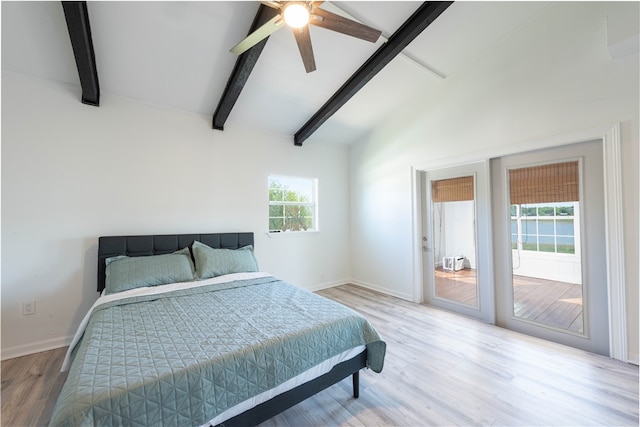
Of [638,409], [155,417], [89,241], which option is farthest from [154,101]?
[638,409]

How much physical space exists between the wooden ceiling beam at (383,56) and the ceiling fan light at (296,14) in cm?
142

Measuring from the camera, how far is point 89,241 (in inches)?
112

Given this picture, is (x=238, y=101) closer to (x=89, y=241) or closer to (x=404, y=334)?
(x=89, y=241)

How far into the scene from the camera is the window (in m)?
4.29

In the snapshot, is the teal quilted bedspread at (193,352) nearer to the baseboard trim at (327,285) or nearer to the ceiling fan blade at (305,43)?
the ceiling fan blade at (305,43)

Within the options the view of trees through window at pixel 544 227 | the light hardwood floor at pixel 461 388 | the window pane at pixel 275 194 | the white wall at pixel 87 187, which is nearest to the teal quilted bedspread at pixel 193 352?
the light hardwood floor at pixel 461 388

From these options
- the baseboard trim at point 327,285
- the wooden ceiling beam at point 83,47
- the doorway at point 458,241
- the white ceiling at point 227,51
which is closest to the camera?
the wooden ceiling beam at point 83,47

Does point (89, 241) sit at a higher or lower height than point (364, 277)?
higher

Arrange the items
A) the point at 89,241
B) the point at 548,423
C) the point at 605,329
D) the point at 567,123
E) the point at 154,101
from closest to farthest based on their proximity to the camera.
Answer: the point at 548,423
the point at 605,329
the point at 567,123
the point at 89,241
the point at 154,101

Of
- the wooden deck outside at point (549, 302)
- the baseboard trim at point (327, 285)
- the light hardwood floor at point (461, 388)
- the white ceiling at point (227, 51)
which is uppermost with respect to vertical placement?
the white ceiling at point (227, 51)

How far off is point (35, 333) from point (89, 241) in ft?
3.21

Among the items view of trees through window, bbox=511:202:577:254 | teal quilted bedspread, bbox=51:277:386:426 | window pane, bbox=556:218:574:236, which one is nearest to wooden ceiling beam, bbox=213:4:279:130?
teal quilted bedspread, bbox=51:277:386:426

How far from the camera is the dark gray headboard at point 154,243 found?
9.26 feet

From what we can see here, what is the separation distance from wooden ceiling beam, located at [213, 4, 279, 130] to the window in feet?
3.89
